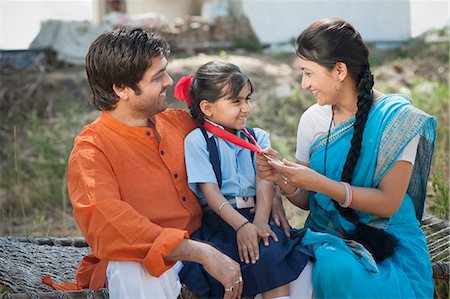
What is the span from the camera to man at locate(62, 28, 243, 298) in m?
2.69

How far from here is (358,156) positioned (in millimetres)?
3088

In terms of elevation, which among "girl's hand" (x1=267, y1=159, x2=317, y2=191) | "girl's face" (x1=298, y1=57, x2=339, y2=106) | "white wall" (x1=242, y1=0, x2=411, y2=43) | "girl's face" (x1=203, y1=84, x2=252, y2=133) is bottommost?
"white wall" (x1=242, y1=0, x2=411, y2=43)

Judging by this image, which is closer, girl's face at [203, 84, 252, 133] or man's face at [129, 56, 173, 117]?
man's face at [129, 56, 173, 117]

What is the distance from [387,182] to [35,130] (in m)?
5.81

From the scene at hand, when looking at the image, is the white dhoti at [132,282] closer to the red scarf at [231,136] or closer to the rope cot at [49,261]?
the rope cot at [49,261]

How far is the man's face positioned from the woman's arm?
568 mm

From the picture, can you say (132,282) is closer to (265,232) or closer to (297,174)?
(265,232)

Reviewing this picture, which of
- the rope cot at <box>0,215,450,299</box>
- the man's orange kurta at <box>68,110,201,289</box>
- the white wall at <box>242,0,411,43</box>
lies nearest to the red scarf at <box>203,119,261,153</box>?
the man's orange kurta at <box>68,110,201,289</box>

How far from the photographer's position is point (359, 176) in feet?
10.2

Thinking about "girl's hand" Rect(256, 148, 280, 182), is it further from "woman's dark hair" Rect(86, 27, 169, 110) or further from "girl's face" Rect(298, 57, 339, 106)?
"woman's dark hair" Rect(86, 27, 169, 110)

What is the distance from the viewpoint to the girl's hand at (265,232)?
2.89 m

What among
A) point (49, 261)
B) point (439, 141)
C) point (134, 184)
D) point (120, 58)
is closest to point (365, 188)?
point (134, 184)

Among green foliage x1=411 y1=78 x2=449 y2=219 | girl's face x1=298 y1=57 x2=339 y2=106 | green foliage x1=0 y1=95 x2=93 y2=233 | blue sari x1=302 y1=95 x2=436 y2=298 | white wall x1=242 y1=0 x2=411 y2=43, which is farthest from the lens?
white wall x1=242 y1=0 x2=411 y2=43

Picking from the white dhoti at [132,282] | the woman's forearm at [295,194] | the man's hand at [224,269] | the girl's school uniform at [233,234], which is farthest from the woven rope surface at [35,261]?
the woman's forearm at [295,194]
